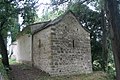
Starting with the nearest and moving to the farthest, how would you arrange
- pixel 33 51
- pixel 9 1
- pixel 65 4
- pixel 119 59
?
pixel 119 59
pixel 65 4
pixel 9 1
pixel 33 51

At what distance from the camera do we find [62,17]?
17000 millimetres

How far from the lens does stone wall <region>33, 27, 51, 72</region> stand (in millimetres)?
16141

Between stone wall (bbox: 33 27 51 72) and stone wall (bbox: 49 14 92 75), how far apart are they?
0.39 meters

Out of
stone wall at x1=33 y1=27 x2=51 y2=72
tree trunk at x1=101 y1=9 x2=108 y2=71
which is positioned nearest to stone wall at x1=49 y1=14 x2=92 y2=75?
stone wall at x1=33 y1=27 x2=51 y2=72

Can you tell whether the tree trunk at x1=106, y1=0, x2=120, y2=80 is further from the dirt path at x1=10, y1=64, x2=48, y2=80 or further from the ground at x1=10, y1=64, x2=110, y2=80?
the dirt path at x1=10, y1=64, x2=48, y2=80

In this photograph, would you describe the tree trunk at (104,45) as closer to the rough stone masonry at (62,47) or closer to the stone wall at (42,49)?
the rough stone masonry at (62,47)

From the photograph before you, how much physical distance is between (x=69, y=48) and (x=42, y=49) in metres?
2.22

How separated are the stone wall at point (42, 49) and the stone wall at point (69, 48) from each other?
1.28 feet

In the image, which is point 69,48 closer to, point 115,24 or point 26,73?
point 26,73

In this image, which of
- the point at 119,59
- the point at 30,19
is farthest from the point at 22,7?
the point at 119,59

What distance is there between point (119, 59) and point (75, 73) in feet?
26.5

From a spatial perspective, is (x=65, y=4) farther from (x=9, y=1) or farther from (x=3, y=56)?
(x=3, y=56)

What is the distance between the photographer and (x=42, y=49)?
17.0m

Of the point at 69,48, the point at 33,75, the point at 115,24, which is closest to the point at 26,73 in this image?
the point at 33,75
